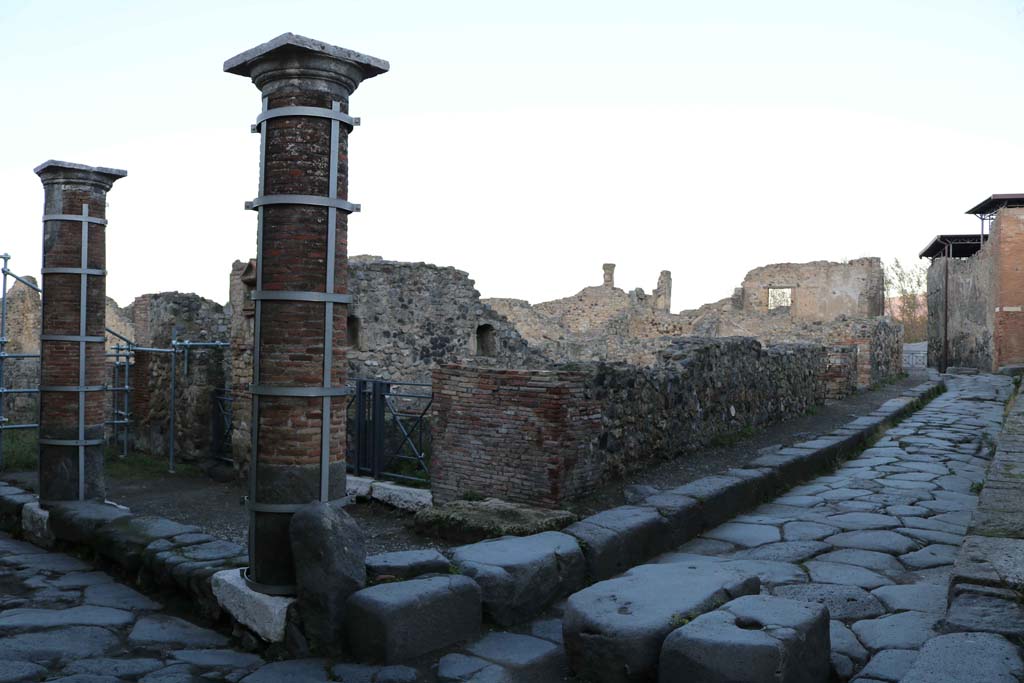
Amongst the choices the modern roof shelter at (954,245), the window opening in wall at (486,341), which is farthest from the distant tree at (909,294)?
the window opening in wall at (486,341)

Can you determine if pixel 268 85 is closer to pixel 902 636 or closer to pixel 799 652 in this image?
pixel 799 652

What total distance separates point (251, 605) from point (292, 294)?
1.50 metres

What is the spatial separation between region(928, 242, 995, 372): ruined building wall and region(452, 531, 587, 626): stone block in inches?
813

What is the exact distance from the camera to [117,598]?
15.8 ft

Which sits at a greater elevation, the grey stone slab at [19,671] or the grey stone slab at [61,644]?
the grey stone slab at [19,671]

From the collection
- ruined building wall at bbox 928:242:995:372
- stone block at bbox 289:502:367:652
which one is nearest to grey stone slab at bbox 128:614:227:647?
stone block at bbox 289:502:367:652

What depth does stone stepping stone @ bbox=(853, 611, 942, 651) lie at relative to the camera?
11.5 ft

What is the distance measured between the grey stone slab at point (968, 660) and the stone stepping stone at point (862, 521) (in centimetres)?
281

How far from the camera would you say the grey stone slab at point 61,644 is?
3.79 metres

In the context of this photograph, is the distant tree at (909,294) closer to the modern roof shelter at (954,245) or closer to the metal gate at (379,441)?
the modern roof shelter at (954,245)

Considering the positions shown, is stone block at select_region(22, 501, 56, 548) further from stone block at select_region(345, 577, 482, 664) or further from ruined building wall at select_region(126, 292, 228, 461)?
stone block at select_region(345, 577, 482, 664)

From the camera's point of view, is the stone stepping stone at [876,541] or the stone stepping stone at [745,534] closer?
the stone stepping stone at [876,541]

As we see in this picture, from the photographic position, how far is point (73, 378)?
6637 mm

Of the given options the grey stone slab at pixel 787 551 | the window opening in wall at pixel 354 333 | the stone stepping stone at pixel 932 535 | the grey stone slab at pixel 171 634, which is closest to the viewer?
the grey stone slab at pixel 171 634
